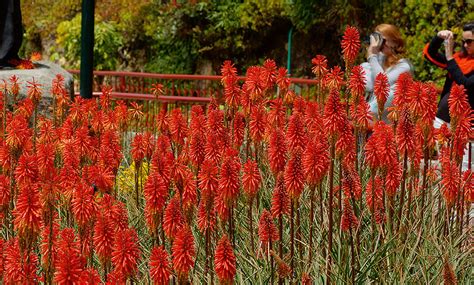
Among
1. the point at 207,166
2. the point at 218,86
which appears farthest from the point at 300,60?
the point at 207,166

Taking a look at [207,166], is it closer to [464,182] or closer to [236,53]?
[464,182]

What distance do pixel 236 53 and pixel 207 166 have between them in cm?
1321

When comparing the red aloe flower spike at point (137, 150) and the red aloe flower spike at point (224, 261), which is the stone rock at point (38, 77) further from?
the red aloe flower spike at point (224, 261)

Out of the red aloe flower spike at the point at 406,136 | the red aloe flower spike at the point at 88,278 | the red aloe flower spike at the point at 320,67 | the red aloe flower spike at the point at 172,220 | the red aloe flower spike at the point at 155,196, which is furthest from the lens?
the red aloe flower spike at the point at 320,67

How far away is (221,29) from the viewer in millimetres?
15891

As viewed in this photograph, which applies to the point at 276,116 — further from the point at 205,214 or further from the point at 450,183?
the point at 205,214

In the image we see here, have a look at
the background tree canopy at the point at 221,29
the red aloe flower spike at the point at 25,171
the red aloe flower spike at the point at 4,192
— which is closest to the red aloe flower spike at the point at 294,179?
the red aloe flower spike at the point at 25,171

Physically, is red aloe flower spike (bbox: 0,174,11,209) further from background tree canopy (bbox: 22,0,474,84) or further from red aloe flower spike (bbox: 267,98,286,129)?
background tree canopy (bbox: 22,0,474,84)

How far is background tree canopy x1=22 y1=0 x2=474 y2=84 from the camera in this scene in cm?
1341

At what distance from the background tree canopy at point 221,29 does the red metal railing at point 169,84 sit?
2.50 ft

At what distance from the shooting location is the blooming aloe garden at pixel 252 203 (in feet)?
8.84

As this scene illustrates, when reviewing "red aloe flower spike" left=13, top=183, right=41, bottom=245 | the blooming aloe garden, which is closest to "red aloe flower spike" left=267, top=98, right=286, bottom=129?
the blooming aloe garden

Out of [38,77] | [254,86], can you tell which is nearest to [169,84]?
[38,77]

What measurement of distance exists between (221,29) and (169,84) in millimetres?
1374
